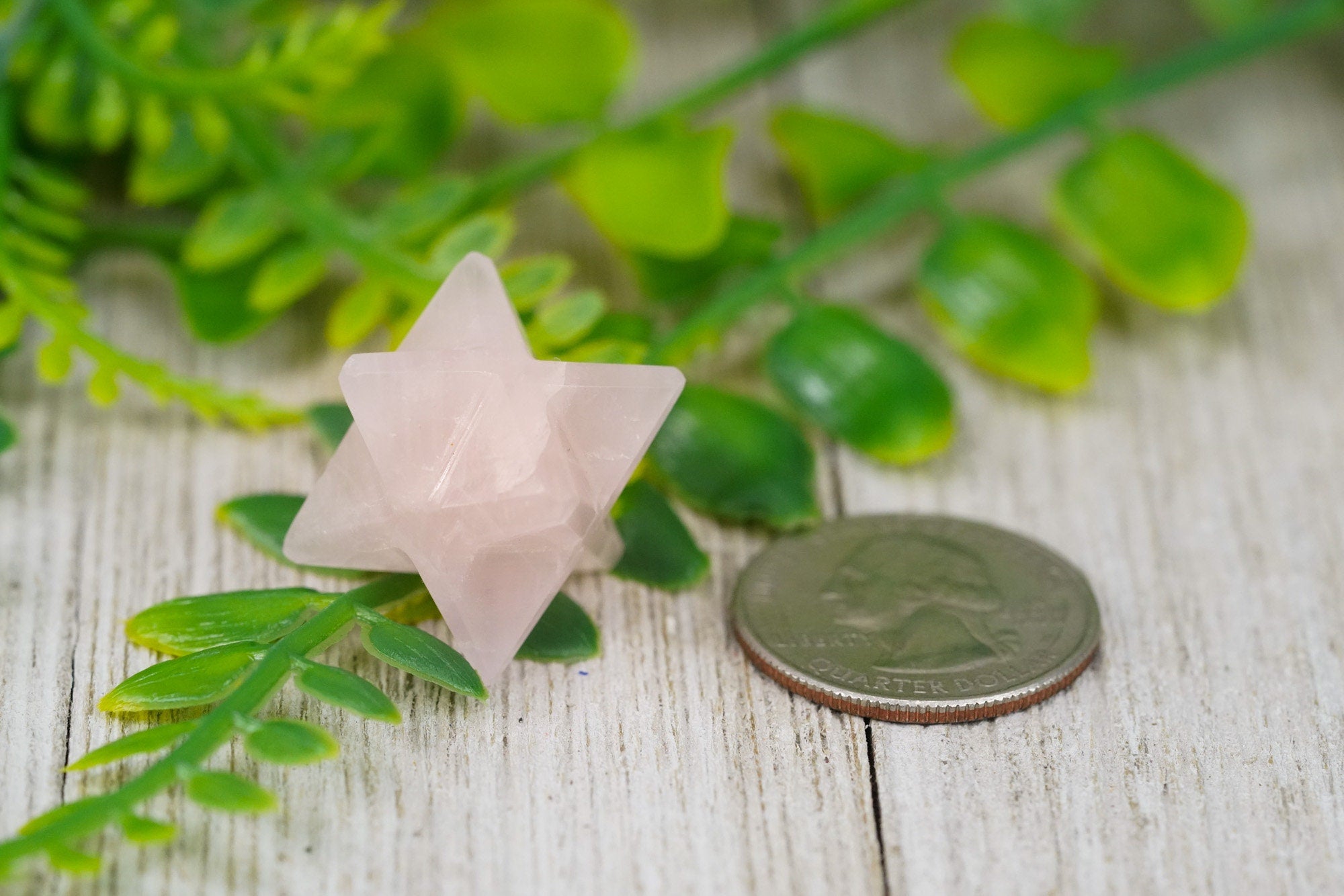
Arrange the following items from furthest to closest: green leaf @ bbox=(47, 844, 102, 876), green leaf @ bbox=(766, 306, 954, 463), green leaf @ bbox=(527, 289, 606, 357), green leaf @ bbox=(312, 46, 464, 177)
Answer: green leaf @ bbox=(312, 46, 464, 177)
green leaf @ bbox=(766, 306, 954, 463)
green leaf @ bbox=(527, 289, 606, 357)
green leaf @ bbox=(47, 844, 102, 876)

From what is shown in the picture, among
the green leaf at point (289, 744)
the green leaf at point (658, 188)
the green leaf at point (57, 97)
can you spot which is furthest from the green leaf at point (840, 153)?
the green leaf at point (289, 744)

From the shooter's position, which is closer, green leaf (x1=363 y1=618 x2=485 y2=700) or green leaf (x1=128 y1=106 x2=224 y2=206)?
green leaf (x1=363 y1=618 x2=485 y2=700)

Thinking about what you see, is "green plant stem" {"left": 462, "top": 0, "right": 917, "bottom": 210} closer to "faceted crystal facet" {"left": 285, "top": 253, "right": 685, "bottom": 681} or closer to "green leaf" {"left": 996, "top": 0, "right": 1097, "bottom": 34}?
A: "green leaf" {"left": 996, "top": 0, "right": 1097, "bottom": 34}

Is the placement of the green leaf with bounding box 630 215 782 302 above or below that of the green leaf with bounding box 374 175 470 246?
below

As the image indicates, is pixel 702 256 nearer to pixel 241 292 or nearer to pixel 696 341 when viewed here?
pixel 696 341

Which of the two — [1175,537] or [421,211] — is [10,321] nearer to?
[421,211]

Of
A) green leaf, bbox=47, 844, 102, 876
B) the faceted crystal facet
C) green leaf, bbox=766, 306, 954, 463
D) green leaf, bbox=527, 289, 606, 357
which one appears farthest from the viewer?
green leaf, bbox=766, 306, 954, 463

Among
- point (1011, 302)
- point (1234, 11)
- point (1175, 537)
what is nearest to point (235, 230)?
point (1011, 302)

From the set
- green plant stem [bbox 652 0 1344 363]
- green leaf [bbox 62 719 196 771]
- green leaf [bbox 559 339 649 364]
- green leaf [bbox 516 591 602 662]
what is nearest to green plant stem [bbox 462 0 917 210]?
green plant stem [bbox 652 0 1344 363]
